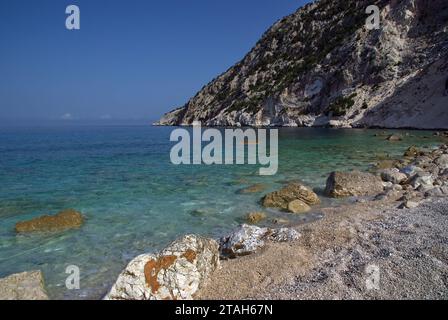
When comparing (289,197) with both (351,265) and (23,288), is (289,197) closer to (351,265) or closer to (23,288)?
(351,265)

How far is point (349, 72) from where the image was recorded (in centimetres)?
6656

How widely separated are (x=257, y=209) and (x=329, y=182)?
11.8 ft

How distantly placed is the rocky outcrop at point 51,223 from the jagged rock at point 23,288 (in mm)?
3840

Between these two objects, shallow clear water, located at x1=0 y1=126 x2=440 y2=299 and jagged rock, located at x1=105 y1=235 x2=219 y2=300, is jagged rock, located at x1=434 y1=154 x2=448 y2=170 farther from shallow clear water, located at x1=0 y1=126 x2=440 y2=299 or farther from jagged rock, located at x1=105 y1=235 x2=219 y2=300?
jagged rock, located at x1=105 y1=235 x2=219 y2=300

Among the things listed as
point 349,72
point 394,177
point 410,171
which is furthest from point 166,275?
point 349,72

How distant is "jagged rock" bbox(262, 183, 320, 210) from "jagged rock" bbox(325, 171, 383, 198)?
115cm

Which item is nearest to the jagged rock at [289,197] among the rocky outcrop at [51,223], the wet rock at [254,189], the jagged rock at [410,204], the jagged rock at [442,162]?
the wet rock at [254,189]

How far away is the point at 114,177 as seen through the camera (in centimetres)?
1812

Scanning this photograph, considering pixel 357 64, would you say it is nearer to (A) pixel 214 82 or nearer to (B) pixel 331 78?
(B) pixel 331 78

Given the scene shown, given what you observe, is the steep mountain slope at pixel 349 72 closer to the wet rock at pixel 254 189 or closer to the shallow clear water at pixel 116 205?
the shallow clear water at pixel 116 205

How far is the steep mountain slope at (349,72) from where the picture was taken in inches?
2083

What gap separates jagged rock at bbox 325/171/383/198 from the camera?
12.3 m

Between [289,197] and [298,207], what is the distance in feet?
2.45

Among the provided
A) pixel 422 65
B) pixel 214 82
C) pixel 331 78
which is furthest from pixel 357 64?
pixel 214 82
